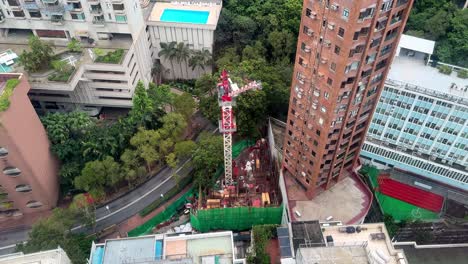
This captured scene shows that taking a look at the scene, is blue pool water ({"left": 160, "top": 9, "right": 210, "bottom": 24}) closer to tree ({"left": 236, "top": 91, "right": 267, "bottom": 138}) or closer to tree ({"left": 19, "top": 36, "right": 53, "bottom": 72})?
tree ({"left": 236, "top": 91, "right": 267, "bottom": 138})

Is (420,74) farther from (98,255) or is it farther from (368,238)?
(98,255)

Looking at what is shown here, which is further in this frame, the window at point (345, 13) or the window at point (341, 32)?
the window at point (341, 32)

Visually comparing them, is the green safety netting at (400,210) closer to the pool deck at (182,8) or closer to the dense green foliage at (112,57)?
the pool deck at (182,8)

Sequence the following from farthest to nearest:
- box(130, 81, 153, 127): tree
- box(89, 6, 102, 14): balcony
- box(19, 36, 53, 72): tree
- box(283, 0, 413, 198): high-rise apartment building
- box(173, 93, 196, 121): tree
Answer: box(173, 93, 196, 121): tree
box(89, 6, 102, 14): balcony
box(130, 81, 153, 127): tree
box(19, 36, 53, 72): tree
box(283, 0, 413, 198): high-rise apartment building

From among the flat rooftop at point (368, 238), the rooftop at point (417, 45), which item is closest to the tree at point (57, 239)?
the flat rooftop at point (368, 238)

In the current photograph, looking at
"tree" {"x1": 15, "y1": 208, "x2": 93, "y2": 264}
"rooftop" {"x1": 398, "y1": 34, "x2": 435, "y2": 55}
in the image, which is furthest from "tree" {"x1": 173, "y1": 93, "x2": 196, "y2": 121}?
"rooftop" {"x1": 398, "y1": 34, "x2": 435, "y2": 55}

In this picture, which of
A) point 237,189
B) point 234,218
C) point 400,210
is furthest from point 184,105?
point 400,210
